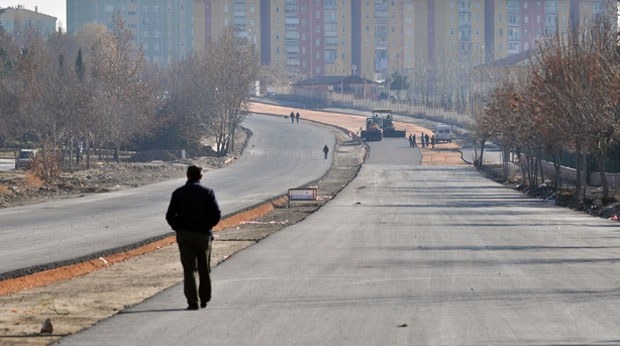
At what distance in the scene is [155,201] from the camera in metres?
55.3

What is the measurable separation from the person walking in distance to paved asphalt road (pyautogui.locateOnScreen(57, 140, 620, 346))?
467mm

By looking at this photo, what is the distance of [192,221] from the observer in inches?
621

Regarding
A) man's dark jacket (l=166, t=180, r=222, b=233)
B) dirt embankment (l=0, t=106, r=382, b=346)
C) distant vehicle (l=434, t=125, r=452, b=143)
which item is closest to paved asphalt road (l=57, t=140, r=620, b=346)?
dirt embankment (l=0, t=106, r=382, b=346)

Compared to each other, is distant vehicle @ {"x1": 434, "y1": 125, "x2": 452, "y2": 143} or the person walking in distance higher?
distant vehicle @ {"x1": 434, "y1": 125, "x2": 452, "y2": 143}

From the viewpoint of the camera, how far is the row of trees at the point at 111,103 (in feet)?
262

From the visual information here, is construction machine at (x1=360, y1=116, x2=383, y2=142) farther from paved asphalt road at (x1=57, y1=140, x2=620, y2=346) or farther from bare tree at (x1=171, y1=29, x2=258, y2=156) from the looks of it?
paved asphalt road at (x1=57, y1=140, x2=620, y2=346)

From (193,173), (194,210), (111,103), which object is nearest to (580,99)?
(193,173)

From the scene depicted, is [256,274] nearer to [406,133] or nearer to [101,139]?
[101,139]

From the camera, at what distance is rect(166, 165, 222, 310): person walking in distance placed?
51.7ft

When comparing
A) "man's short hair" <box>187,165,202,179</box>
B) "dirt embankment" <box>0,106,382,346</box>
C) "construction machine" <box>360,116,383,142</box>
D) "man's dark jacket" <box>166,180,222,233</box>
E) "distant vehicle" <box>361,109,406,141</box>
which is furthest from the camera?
"distant vehicle" <box>361,109,406,141</box>

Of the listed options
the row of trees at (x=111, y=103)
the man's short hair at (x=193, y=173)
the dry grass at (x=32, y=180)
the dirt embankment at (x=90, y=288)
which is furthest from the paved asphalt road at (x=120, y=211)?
the man's short hair at (x=193, y=173)

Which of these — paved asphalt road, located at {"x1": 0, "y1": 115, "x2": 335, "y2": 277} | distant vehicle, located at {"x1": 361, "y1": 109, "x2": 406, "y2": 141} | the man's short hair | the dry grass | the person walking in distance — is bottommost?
paved asphalt road, located at {"x1": 0, "y1": 115, "x2": 335, "y2": 277}

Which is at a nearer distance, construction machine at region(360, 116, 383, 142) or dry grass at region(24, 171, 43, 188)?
dry grass at region(24, 171, 43, 188)

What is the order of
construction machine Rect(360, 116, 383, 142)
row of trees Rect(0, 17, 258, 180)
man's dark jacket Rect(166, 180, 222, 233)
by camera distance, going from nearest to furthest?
1. man's dark jacket Rect(166, 180, 222, 233)
2. row of trees Rect(0, 17, 258, 180)
3. construction machine Rect(360, 116, 383, 142)
